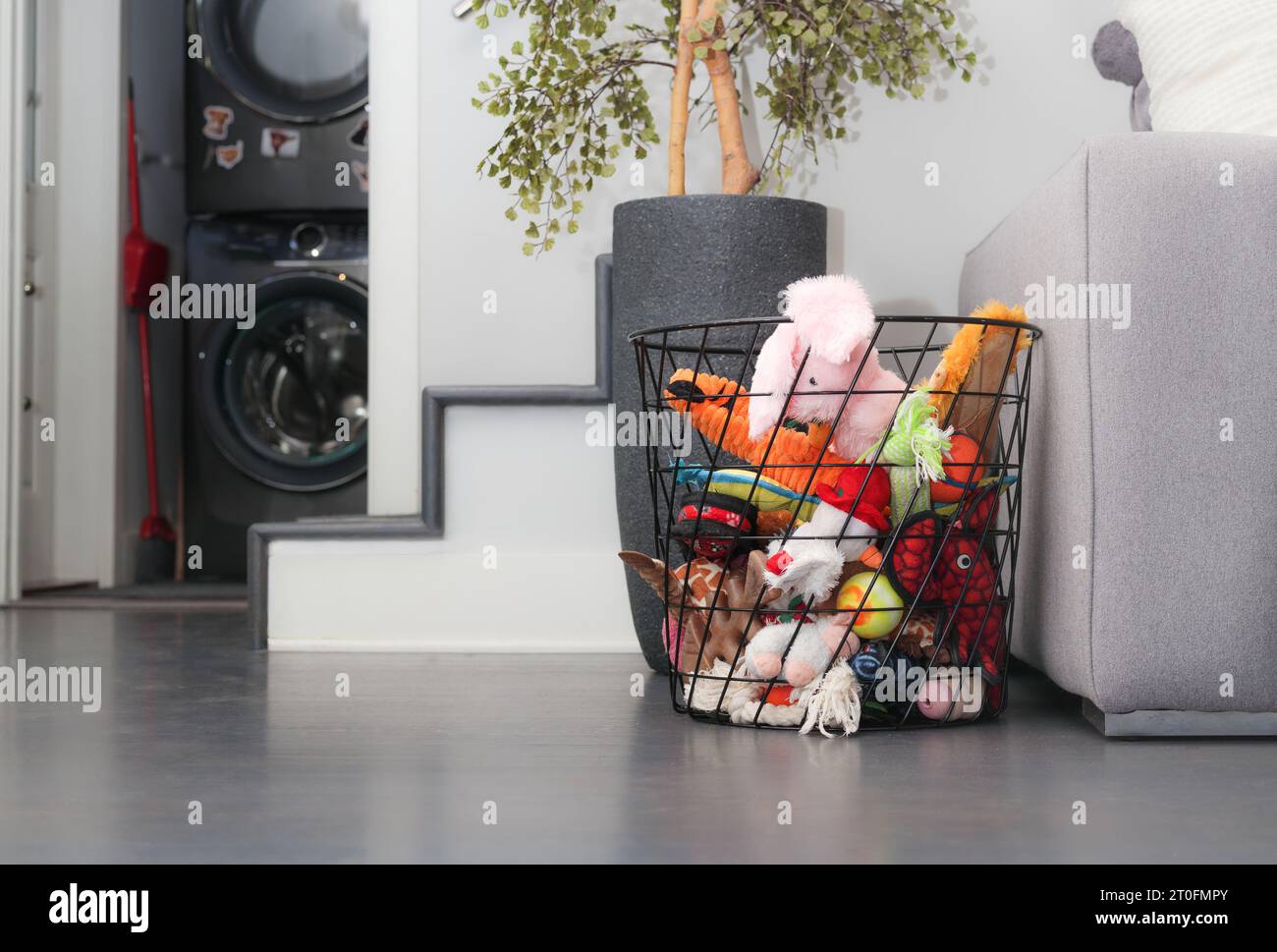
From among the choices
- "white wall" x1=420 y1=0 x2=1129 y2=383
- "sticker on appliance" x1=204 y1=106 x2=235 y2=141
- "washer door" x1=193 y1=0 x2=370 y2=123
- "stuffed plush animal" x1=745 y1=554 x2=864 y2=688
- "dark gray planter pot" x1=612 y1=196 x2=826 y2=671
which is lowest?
"stuffed plush animal" x1=745 y1=554 x2=864 y2=688

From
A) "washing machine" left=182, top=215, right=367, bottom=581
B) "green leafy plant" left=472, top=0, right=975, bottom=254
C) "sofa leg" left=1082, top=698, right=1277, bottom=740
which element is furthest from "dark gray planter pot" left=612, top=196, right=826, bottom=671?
"washing machine" left=182, top=215, right=367, bottom=581

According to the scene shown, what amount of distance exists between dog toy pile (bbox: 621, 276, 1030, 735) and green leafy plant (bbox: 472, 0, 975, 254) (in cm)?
49

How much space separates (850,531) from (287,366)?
2125 mm

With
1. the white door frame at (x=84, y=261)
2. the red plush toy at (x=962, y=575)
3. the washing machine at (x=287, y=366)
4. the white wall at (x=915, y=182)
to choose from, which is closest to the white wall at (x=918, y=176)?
the white wall at (x=915, y=182)

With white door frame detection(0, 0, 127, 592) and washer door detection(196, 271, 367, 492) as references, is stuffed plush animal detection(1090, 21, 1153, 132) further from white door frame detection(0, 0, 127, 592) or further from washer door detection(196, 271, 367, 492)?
white door frame detection(0, 0, 127, 592)

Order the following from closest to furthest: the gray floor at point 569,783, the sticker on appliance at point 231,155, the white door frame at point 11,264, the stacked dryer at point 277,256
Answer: the gray floor at point 569,783 < the white door frame at point 11,264 < the stacked dryer at point 277,256 < the sticker on appliance at point 231,155

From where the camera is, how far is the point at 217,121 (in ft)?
10.2

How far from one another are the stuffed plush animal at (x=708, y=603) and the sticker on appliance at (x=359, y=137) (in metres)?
2.07

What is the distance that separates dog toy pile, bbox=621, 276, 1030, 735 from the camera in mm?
1092

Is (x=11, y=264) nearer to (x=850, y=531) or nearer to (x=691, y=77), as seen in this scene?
(x=691, y=77)

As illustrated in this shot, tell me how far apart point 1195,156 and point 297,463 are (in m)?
2.27

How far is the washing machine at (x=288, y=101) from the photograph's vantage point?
2.98 m

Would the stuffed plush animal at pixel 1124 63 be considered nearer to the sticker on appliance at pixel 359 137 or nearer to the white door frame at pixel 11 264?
the sticker on appliance at pixel 359 137
